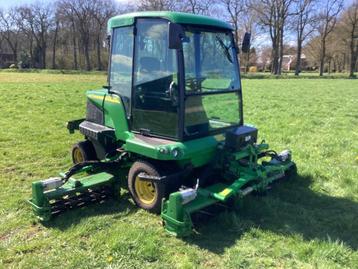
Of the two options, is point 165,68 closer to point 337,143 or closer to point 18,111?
point 337,143

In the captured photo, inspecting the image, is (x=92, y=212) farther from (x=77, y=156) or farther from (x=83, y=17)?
(x=83, y=17)

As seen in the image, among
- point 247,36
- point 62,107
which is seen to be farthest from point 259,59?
point 247,36

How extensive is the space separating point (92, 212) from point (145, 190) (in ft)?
2.31

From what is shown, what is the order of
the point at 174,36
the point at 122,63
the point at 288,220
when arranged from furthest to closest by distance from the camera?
the point at 122,63 < the point at 288,220 < the point at 174,36

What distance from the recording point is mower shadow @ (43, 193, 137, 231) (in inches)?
177

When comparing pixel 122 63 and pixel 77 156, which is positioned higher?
pixel 122 63

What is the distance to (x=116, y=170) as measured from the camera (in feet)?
18.0

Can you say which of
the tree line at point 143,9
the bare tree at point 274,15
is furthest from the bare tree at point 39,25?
the bare tree at point 274,15

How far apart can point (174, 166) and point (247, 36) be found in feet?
7.47

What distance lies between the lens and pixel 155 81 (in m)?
4.75

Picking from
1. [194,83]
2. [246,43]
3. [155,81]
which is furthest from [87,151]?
[246,43]

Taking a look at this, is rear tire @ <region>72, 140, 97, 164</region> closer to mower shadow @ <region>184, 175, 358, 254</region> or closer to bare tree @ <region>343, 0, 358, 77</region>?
mower shadow @ <region>184, 175, 358, 254</region>

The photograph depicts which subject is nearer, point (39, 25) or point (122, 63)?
point (122, 63)

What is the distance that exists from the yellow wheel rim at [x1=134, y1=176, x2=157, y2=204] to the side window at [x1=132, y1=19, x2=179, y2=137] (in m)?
0.64
